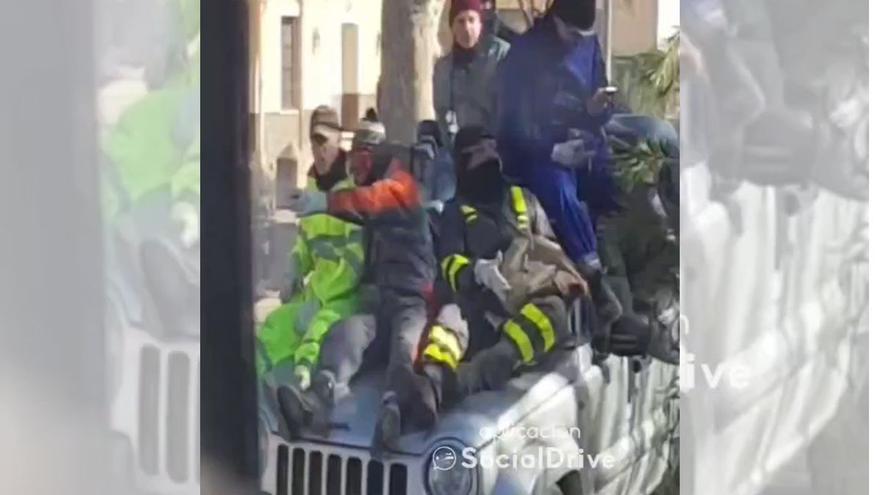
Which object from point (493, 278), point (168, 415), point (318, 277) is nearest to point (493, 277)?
point (493, 278)

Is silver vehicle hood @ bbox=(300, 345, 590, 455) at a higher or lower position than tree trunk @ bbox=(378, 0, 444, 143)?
lower

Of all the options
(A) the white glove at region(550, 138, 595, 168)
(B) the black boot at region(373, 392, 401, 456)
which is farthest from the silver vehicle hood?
(A) the white glove at region(550, 138, 595, 168)

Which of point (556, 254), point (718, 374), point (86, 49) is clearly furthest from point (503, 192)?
point (86, 49)

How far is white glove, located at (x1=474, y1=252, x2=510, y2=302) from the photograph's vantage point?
68 centimetres

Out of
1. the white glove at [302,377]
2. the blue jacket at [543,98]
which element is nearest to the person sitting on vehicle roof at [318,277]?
the white glove at [302,377]

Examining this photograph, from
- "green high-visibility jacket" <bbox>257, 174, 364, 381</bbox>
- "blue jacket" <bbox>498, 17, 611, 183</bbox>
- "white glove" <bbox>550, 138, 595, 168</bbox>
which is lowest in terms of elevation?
"green high-visibility jacket" <bbox>257, 174, 364, 381</bbox>

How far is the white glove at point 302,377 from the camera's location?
692 mm

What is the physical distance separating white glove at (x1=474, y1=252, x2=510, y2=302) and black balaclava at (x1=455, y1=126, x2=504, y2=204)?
4cm

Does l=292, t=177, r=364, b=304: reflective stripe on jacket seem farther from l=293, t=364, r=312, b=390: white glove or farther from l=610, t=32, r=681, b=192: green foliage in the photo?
l=610, t=32, r=681, b=192: green foliage

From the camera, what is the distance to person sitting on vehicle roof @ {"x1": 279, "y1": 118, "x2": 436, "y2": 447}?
0.68m

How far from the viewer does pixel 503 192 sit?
26.6 inches

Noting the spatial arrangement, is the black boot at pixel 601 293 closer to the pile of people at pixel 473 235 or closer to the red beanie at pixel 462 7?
the pile of people at pixel 473 235

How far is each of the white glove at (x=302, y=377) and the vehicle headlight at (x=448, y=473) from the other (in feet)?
0.28

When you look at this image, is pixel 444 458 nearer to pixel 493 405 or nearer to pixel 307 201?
pixel 493 405
